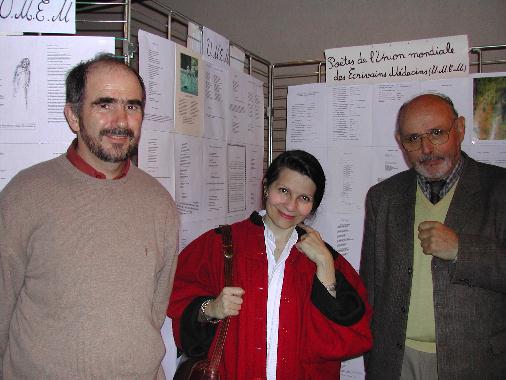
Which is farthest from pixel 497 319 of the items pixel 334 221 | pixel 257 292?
pixel 334 221

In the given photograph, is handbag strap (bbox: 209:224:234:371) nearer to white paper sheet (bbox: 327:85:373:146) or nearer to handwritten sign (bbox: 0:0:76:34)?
handwritten sign (bbox: 0:0:76:34)

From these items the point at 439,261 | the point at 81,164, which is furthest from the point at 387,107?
the point at 81,164

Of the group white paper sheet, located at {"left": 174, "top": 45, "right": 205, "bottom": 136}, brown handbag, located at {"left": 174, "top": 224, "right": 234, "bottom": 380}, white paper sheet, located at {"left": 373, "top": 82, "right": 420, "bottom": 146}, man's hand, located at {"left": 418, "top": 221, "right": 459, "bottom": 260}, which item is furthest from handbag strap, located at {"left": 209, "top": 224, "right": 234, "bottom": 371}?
white paper sheet, located at {"left": 373, "top": 82, "right": 420, "bottom": 146}

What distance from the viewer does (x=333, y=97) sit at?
274 centimetres

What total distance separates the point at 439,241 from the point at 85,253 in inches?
51.3

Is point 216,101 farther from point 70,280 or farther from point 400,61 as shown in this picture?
point 70,280

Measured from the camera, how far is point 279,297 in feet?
5.59

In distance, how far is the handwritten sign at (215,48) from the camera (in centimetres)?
219

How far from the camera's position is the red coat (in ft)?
5.46

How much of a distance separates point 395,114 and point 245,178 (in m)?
0.97

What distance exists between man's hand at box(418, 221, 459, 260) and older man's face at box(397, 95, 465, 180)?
0.27 meters

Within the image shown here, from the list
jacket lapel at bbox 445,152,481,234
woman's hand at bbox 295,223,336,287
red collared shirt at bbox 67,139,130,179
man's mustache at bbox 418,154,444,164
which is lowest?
woman's hand at bbox 295,223,336,287

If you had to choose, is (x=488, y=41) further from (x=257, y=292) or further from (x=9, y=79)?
(x=9, y=79)

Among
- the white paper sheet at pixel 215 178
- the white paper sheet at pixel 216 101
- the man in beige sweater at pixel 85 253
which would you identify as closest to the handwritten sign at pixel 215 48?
the white paper sheet at pixel 216 101
